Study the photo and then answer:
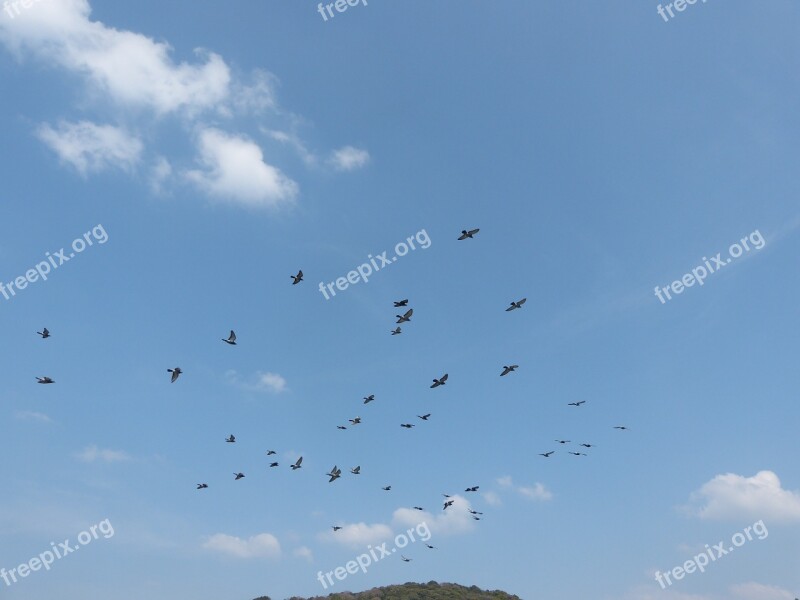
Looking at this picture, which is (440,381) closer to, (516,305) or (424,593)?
(516,305)

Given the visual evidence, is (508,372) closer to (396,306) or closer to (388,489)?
(396,306)

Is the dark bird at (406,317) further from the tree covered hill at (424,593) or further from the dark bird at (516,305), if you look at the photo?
the tree covered hill at (424,593)

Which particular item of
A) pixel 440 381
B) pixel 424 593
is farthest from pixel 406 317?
pixel 424 593

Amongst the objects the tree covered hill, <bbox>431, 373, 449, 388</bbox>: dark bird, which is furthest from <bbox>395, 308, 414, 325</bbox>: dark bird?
the tree covered hill

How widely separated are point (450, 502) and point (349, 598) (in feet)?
197

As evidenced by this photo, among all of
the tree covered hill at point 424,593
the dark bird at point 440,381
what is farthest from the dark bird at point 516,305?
the tree covered hill at point 424,593

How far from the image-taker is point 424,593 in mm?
118062

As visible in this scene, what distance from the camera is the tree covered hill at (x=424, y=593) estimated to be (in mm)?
115438

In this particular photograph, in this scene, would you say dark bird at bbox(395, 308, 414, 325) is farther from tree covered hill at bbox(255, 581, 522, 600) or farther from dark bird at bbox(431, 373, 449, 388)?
tree covered hill at bbox(255, 581, 522, 600)

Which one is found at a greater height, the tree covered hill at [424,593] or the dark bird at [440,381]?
the dark bird at [440,381]

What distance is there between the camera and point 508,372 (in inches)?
2395

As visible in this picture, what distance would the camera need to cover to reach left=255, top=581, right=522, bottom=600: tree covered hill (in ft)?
379

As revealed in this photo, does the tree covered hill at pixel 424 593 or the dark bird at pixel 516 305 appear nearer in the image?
the dark bird at pixel 516 305

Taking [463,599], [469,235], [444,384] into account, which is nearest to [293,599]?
[463,599]
